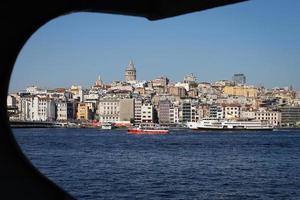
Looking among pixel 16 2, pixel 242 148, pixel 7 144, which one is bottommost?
pixel 242 148

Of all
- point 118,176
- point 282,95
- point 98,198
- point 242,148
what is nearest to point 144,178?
point 118,176

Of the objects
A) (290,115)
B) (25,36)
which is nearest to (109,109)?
(290,115)

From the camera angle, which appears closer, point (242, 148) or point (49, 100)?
point (242, 148)

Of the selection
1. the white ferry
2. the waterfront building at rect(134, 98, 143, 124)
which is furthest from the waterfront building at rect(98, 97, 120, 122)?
the white ferry

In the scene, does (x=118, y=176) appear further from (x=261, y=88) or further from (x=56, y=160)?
(x=261, y=88)

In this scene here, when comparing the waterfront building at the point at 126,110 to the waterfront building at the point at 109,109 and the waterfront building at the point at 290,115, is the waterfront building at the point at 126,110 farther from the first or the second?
the waterfront building at the point at 290,115
